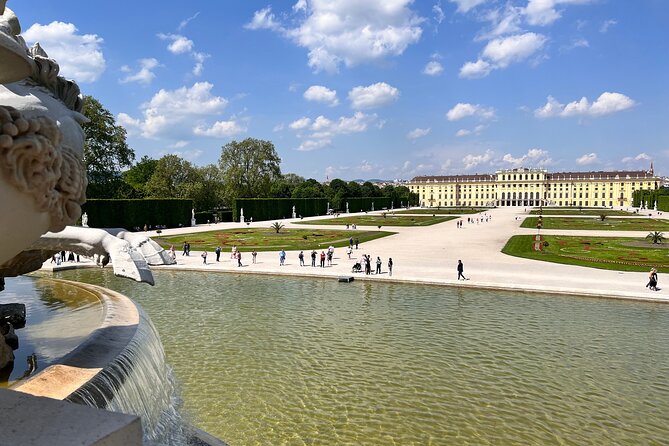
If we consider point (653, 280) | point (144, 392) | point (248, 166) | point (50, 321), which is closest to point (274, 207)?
point (248, 166)

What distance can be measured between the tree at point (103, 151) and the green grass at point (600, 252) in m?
37.3

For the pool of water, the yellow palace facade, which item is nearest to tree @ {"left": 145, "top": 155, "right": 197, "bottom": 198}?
the pool of water

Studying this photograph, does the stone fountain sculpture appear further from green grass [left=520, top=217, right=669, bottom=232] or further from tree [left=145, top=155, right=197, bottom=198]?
tree [left=145, top=155, right=197, bottom=198]

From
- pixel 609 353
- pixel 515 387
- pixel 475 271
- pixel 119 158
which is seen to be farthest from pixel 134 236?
pixel 119 158

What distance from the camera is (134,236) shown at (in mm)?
5340

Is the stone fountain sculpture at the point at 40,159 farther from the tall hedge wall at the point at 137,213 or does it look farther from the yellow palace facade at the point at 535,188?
the yellow palace facade at the point at 535,188

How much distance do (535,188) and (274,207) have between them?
106 m

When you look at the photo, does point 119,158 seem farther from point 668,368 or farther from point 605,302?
point 668,368

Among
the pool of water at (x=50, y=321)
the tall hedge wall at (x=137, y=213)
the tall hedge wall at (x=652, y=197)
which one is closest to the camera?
the pool of water at (x=50, y=321)

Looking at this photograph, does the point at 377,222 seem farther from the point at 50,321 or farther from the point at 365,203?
the point at 50,321

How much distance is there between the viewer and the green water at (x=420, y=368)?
742cm

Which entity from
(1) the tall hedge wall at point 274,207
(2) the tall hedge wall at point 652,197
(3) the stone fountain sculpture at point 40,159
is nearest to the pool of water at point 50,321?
(3) the stone fountain sculpture at point 40,159

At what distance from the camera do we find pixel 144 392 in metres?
6.16

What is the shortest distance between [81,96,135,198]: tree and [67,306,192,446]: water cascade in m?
42.5
